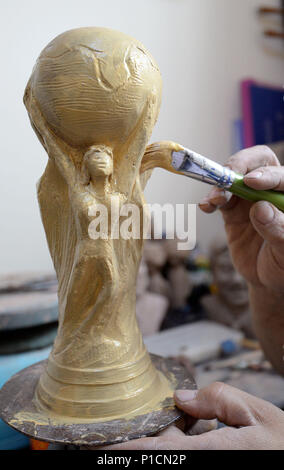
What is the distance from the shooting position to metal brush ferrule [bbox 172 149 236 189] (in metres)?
0.81

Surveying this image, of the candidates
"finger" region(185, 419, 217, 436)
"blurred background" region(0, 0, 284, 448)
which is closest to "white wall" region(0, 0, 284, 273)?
"blurred background" region(0, 0, 284, 448)

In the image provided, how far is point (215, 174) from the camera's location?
2.68ft

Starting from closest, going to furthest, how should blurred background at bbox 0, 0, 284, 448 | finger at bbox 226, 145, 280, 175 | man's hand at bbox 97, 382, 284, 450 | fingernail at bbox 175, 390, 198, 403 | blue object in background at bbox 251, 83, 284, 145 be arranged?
man's hand at bbox 97, 382, 284, 450 < fingernail at bbox 175, 390, 198, 403 < finger at bbox 226, 145, 280, 175 < blurred background at bbox 0, 0, 284, 448 < blue object in background at bbox 251, 83, 284, 145

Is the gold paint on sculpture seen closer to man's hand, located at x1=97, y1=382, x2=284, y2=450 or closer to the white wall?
man's hand, located at x1=97, y1=382, x2=284, y2=450

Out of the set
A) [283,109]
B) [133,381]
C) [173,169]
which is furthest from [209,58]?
[133,381]

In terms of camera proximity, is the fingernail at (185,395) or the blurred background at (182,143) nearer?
the fingernail at (185,395)

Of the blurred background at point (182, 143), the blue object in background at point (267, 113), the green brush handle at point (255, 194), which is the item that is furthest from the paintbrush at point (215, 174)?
the blue object in background at point (267, 113)

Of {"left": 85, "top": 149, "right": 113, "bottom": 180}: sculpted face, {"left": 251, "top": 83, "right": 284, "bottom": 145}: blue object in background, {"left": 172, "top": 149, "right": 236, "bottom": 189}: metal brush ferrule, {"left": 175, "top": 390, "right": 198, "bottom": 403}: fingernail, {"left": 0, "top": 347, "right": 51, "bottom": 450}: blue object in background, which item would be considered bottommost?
{"left": 0, "top": 347, "right": 51, "bottom": 450}: blue object in background

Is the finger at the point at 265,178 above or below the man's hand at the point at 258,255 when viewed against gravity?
above

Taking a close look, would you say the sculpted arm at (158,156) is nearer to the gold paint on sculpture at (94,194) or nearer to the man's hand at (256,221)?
the gold paint on sculpture at (94,194)

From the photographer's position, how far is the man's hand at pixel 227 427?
0.66 meters

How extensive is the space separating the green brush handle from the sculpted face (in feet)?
0.92

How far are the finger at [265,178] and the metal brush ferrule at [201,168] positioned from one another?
38 millimetres

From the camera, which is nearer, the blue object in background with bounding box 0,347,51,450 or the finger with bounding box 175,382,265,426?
the finger with bounding box 175,382,265,426
